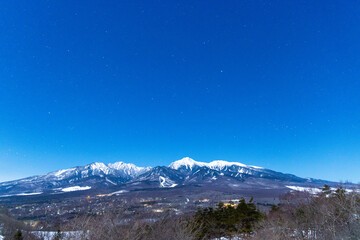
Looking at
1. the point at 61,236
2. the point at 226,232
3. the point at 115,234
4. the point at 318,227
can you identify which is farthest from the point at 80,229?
the point at 318,227

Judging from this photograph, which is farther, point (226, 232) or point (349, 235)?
point (226, 232)

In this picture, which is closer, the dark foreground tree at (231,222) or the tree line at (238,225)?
the tree line at (238,225)

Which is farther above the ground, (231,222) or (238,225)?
(231,222)

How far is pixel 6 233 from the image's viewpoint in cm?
5028

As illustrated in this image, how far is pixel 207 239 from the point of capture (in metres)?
35.4

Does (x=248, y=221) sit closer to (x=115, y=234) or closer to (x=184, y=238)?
(x=184, y=238)

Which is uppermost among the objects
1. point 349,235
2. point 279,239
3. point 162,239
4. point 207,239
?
point 349,235

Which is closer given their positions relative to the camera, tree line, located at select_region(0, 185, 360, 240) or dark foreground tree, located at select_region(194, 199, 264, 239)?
tree line, located at select_region(0, 185, 360, 240)

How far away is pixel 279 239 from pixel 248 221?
13982 millimetres

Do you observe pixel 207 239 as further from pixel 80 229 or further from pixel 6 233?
pixel 6 233

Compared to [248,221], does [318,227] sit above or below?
above

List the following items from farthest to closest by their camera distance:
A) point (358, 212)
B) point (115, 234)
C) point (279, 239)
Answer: point (115, 234), point (279, 239), point (358, 212)

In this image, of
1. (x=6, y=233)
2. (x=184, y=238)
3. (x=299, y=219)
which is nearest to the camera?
(x=184, y=238)

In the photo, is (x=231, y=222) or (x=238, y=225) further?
(x=238, y=225)
